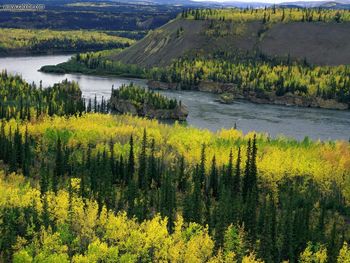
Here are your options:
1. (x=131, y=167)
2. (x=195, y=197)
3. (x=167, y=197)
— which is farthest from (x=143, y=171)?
(x=195, y=197)

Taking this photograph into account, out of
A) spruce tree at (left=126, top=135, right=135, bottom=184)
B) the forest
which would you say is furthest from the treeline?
the forest

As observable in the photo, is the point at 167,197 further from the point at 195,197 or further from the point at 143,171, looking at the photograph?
the point at 143,171

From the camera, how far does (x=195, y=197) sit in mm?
128500

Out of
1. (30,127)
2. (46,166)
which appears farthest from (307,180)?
(30,127)

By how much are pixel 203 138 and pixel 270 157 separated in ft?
88.4

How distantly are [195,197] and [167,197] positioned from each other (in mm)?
6143

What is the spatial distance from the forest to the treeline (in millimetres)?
290

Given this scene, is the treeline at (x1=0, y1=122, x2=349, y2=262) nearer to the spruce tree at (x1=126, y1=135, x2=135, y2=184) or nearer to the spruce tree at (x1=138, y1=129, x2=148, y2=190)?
the spruce tree at (x1=126, y1=135, x2=135, y2=184)

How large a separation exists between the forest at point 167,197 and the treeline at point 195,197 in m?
0.29

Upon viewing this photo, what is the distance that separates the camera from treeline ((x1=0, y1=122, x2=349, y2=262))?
374 feet

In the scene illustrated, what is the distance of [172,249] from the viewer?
4107 inches

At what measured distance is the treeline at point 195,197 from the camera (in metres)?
114

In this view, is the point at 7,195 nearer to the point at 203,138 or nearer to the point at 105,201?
the point at 105,201

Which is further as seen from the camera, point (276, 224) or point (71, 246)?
point (276, 224)
